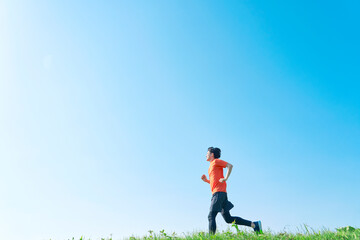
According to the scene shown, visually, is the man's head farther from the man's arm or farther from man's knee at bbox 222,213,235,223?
man's knee at bbox 222,213,235,223

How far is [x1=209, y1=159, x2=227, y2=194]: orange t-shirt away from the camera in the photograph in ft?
32.2

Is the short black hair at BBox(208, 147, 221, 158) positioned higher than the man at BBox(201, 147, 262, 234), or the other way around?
the short black hair at BBox(208, 147, 221, 158)

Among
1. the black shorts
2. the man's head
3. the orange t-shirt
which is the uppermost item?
the man's head

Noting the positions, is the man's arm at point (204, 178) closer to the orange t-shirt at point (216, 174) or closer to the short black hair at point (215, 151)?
the orange t-shirt at point (216, 174)

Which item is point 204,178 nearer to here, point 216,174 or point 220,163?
point 216,174

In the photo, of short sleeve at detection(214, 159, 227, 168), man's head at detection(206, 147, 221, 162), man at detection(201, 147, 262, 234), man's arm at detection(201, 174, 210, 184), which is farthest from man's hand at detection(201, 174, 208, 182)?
short sleeve at detection(214, 159, 227, 168)

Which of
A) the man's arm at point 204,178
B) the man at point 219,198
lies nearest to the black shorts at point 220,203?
the man at point 219,198

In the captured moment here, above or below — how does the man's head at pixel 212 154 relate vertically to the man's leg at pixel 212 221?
above

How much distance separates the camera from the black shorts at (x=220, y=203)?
9.52 meters

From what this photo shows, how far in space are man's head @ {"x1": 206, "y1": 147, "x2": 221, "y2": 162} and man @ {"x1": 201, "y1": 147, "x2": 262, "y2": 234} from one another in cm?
10

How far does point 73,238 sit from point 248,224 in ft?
14.9

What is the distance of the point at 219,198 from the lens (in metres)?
9.59

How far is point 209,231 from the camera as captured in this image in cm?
929

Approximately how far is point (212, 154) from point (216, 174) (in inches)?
26.3
